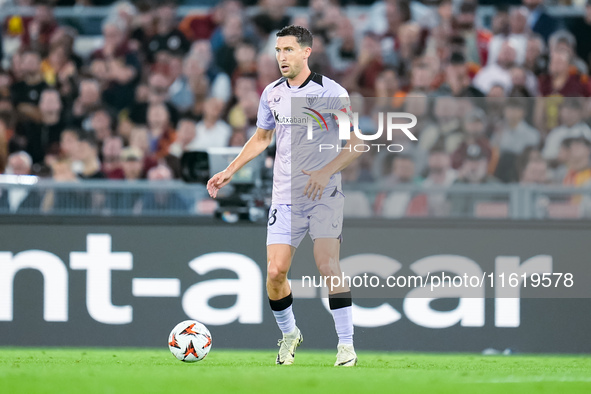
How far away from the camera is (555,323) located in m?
8.06

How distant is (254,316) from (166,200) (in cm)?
127

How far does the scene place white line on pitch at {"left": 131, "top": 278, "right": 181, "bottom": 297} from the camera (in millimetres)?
8219

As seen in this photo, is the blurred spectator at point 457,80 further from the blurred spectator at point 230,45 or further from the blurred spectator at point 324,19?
the blurred spectator at point 230,45

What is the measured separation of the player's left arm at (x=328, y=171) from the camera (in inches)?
245

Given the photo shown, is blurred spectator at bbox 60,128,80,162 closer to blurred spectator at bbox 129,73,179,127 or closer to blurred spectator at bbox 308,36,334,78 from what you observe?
blurred spectator at bbox 129,73,179,127

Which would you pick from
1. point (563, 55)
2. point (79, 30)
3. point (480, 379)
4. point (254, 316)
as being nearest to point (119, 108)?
point (79, 30)

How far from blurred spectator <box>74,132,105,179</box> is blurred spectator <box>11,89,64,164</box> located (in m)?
0.64

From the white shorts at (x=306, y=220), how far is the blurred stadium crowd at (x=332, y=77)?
1.73 meters

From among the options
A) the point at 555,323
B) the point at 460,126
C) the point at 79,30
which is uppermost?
the point at 79,30

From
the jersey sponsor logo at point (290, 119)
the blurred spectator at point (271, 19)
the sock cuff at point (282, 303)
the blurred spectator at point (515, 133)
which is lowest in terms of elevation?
the sock cuff at point (282, 303)

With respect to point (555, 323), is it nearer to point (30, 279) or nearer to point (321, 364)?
point (321, 364)

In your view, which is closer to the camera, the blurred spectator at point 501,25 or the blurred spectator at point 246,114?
the blurred spectator at point 246,114

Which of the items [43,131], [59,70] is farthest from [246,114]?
[59,70]

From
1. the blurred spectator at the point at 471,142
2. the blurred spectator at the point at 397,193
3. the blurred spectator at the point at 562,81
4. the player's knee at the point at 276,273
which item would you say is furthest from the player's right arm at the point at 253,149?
the blurred spectator at the point at 562,81
